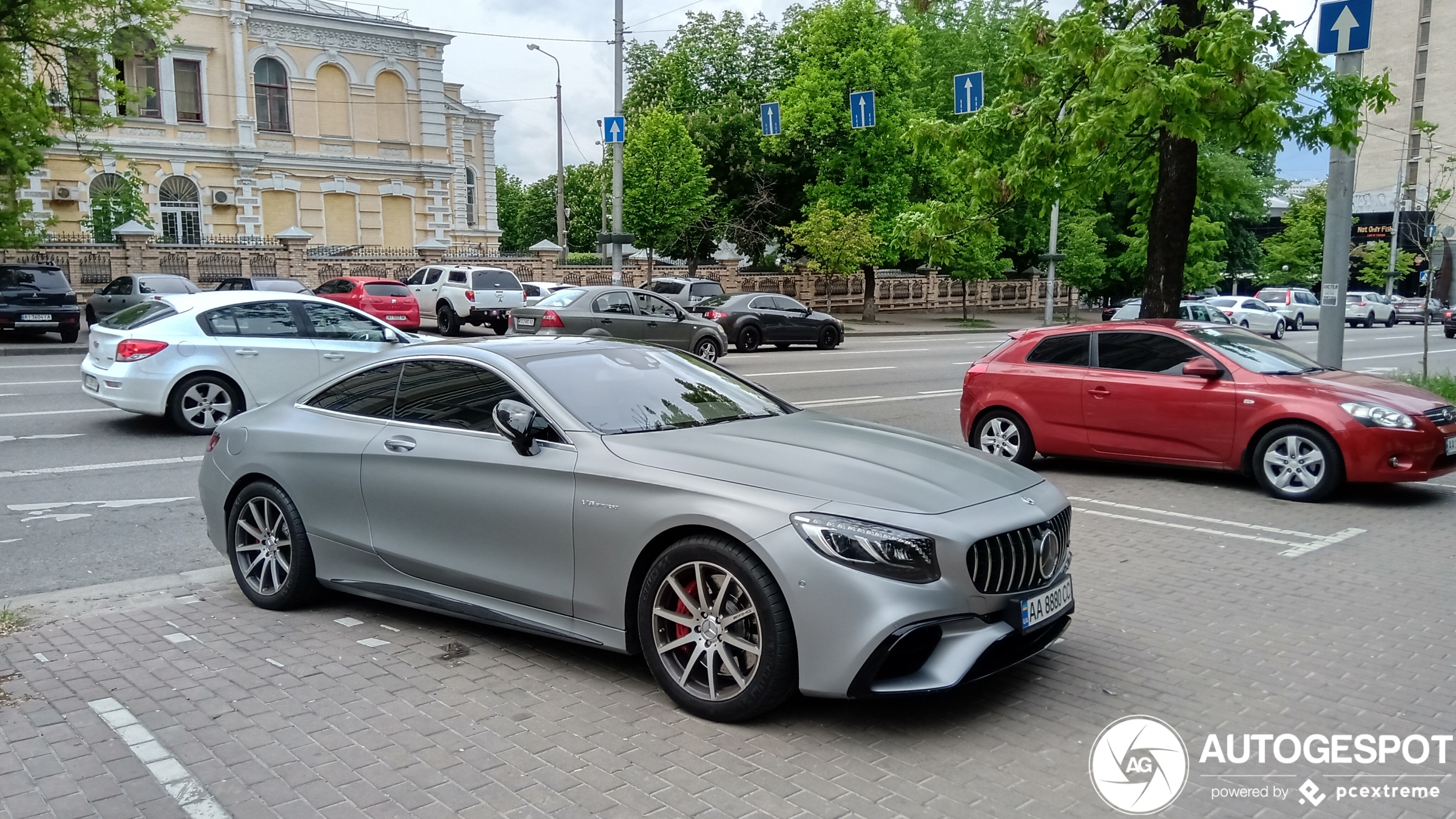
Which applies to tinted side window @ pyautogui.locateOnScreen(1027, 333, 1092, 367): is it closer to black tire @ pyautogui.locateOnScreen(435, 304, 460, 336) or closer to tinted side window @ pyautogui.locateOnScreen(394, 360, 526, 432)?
tinted side window @ pyautogui.locateOnScreen(394, 360, 526, 432)

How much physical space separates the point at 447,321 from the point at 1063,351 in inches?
883

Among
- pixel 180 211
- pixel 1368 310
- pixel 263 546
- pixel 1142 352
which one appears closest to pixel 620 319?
pixel 1142 352

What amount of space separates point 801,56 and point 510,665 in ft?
150

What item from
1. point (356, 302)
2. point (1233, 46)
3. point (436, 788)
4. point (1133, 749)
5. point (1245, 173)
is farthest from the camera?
Answer: point (1245, 173)

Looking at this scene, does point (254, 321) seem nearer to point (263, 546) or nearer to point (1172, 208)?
point (263, 546)

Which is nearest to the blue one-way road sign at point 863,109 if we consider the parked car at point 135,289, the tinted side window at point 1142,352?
the parked car at point 135,289

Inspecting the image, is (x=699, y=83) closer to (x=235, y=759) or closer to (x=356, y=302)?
(x=356, y=302)

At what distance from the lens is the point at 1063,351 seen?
1057 cm

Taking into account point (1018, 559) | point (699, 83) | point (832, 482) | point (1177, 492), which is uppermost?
point (699, 83)

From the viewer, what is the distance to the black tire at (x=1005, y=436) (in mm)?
10766

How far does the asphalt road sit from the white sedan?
0.46 m

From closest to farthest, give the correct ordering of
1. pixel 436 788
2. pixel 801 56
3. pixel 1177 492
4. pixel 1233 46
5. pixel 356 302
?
pixel 436 788
pixel 1177 492
pixel 1233 46
pixel 356 302
pixel 801 56

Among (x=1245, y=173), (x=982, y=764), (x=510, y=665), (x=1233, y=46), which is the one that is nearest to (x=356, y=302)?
(x=1233, y=46)

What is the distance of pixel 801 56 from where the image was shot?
47656 mm
